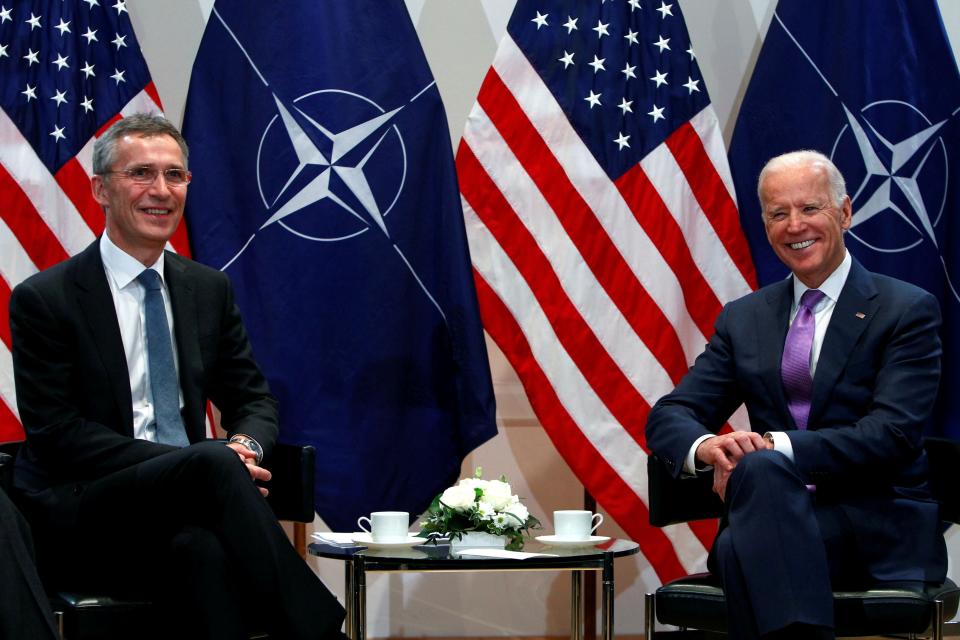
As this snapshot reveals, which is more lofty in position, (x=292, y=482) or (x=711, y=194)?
(x=711, y=194)

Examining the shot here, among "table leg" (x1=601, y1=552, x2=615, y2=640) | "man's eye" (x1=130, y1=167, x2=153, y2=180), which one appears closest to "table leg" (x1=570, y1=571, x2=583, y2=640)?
"table leg" (x1=601, y1=552, x2=615, y2=640)

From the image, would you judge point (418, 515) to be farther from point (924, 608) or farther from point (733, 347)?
point (924, 608)

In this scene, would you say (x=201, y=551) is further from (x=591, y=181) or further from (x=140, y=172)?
(x=591, y=181)

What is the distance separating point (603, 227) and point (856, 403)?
1.22m

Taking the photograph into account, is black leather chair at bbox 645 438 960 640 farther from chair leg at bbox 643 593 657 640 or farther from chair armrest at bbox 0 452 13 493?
chair armrest at bbox 0 452 13 493

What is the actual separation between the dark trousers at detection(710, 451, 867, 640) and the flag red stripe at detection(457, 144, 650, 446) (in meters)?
1.27

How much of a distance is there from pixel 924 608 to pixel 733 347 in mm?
862

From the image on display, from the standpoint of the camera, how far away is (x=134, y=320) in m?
3.14

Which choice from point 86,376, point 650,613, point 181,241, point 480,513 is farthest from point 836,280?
point 181,241

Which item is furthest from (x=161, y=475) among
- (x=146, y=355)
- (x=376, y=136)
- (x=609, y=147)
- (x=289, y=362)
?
(x=609, y=147)

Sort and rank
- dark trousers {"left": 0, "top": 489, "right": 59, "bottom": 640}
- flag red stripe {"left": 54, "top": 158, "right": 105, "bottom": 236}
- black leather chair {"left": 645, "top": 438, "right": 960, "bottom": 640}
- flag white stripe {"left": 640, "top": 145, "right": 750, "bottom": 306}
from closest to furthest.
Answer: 1. dark trousers {"left": 0, "top": 489, "right": 59, "bottom": 640}
2. black leather chair {"left": 645, "top": 438, "right": 960, "bottom": 640}
3. flag red stripe {"left": 54, "top": 158, "right": 105, "bottom": 236}
4. flag white stripe {"left": 640, "top": 145, "right": 750, "bottom": 306}

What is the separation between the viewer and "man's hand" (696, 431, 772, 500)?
2893mm

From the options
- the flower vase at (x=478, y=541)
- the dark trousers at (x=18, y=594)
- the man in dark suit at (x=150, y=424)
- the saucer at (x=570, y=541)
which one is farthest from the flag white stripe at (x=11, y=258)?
the saucer at (x=570, y=541)

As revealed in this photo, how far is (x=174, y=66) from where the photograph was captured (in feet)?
14.7
